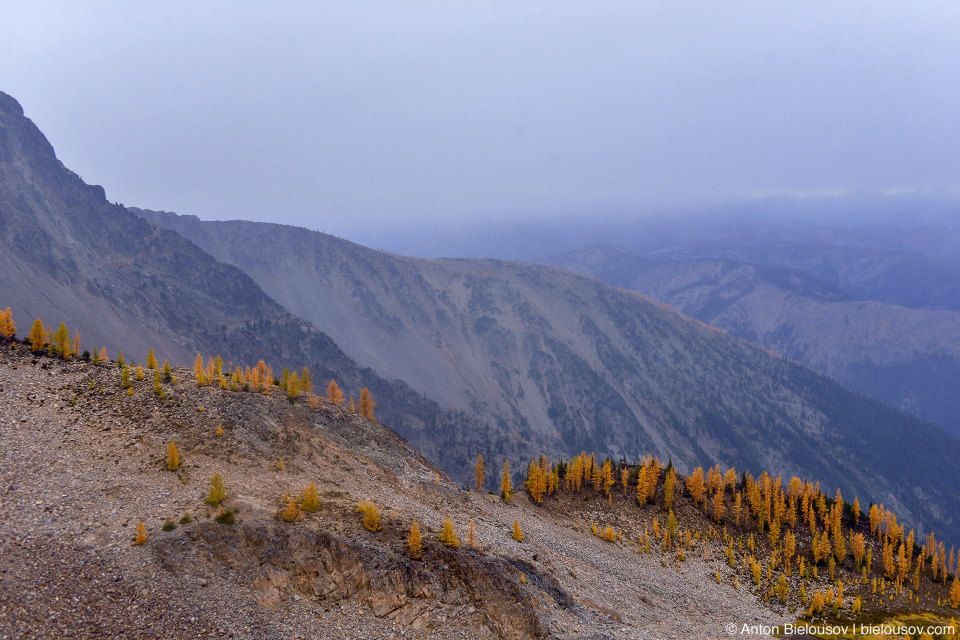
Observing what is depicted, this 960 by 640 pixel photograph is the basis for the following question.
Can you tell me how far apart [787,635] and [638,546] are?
20.1 m

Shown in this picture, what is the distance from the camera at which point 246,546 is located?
3591 cm

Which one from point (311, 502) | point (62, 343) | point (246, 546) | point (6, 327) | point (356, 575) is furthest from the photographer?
point (62, 343)

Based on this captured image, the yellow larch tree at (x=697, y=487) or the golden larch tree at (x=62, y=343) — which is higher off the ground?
the golden larch tree at (x=62, y=343)

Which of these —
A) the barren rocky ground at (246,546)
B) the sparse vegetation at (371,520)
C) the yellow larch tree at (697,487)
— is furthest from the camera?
the yellow larch tree at (697,487)

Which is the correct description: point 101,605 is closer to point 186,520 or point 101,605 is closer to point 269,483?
point 186,520

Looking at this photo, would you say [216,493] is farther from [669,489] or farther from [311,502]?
[669,489]

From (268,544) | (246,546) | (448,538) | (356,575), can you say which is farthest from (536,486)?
(246,546)

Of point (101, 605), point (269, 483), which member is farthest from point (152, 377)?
point (101, 605)

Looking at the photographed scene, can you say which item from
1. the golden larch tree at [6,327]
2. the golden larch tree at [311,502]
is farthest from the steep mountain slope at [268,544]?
the golden larch tree at [6,327]

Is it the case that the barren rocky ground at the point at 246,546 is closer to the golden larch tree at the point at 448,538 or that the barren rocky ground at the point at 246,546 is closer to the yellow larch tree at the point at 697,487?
the golden larch tree at the point at 448,538

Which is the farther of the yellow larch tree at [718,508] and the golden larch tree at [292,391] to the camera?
the yellow larch tree at [718,508]

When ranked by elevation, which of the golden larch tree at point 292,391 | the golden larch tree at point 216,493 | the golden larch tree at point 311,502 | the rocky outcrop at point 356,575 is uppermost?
the golden larch tree at point 292,391

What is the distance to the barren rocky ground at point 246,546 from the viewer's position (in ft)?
102

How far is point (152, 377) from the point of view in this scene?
5666 cm
